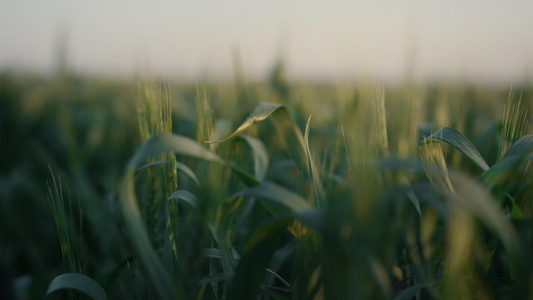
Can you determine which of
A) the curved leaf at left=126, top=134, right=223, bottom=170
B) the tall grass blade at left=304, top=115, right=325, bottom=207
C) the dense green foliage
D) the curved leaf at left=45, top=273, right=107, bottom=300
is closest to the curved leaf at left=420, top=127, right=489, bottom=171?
the dense green foliage

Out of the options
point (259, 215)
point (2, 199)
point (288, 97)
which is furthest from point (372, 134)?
point (2, 199)

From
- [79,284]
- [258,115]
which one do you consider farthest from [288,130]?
[79,284]

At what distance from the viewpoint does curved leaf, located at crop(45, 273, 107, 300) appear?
390mm

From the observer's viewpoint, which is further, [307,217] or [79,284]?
[79,284]

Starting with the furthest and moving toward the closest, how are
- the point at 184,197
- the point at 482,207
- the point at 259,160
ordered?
the point at 259,160 < the point at 184,197 < the point at 482,207

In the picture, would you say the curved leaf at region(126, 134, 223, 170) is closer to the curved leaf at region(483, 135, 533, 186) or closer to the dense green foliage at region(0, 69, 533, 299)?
the dense green foliage at region(0, 69, 533, 299)

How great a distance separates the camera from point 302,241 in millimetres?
341

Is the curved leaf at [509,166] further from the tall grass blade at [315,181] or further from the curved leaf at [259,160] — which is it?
the curved leaf at [259,160]

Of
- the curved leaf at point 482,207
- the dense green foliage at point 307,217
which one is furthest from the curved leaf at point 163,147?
the curved leaf at point 482,207

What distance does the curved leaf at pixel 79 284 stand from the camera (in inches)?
15.4

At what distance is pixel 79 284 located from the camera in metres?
0.40

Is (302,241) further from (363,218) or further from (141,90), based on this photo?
(141,90)

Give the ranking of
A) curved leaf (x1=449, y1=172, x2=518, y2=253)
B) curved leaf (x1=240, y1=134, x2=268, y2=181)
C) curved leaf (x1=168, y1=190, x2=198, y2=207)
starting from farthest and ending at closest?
curved leaf (x1=240, y1=134, x2=268, y2=181) → curved leaf (x1=168, y1=190, x2=198, y2=207) → curved leaf (x1=449, y1=172, x2=518, y2=253)

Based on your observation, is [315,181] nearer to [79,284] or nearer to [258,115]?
[258,115]
